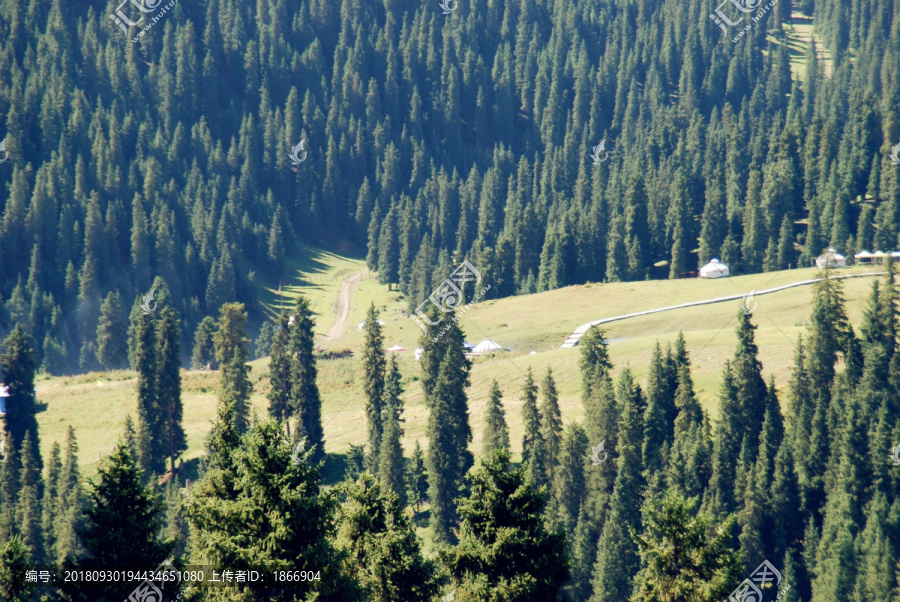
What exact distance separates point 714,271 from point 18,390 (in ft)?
348

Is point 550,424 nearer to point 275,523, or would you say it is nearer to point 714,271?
point 275,523

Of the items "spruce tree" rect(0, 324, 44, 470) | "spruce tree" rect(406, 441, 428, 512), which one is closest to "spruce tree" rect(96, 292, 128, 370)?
"spruce tree" rect(0, 324, 44, 470)

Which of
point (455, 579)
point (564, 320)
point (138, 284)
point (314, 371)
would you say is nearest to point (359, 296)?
point (138, 284)

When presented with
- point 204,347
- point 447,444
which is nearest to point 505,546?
point 447,444

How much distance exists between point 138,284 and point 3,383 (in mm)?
95694

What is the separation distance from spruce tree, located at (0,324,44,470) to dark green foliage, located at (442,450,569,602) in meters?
76.9

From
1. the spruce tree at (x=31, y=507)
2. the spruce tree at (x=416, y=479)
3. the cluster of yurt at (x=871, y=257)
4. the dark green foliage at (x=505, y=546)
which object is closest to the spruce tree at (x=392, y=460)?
the spruce tree at (x=416, y=479)

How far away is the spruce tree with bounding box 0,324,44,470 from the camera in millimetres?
95000

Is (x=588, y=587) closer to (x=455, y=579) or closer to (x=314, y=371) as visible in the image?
(x=314, y=371)

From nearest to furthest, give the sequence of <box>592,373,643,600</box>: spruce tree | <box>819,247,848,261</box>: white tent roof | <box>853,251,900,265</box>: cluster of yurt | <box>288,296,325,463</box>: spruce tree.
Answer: <box>592,373,643,600</box>: spruce tree
<box>288,296,325,463</box>: spruce tree
<box>819,247,848,261</box>: white tent roof
<box>853,251,900,265</box>: cluster of yurt

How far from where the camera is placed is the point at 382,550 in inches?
1142

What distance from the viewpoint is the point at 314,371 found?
3612 inches

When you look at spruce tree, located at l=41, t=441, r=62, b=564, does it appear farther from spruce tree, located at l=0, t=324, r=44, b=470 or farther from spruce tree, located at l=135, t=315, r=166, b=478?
spruce tree, located at l=0, t=324, r=44, b=470

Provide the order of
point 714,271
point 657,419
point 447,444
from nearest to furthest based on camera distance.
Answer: point 657,419, point 447,444, point 714,271
